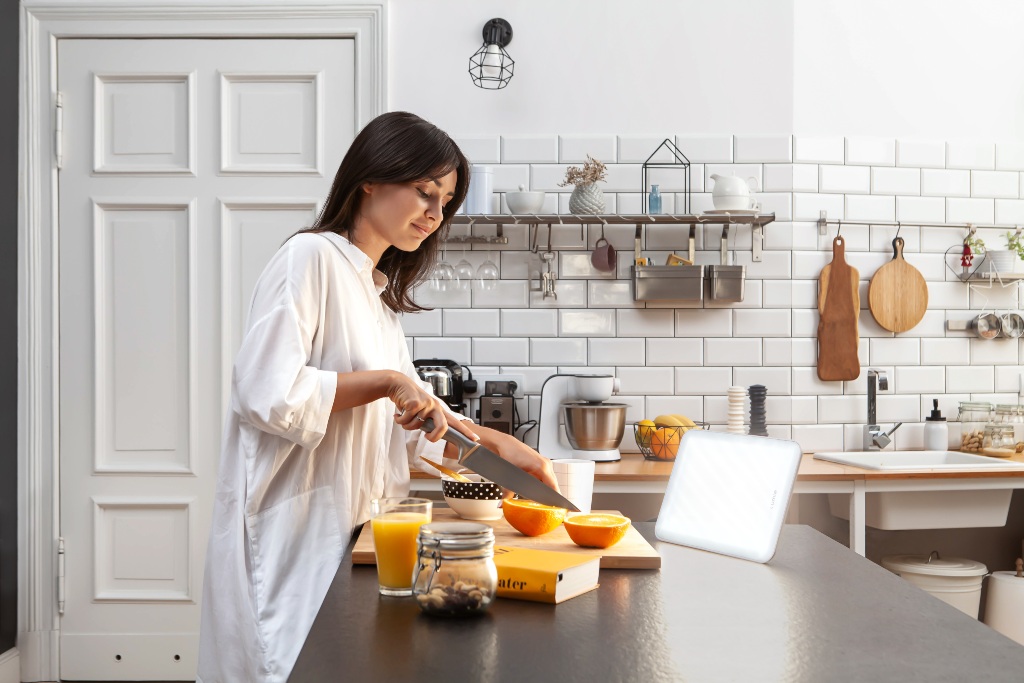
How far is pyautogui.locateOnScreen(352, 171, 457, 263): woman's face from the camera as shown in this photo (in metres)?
1.74

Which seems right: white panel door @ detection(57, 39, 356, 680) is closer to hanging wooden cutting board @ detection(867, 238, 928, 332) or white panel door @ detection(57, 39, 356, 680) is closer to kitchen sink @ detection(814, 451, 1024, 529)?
hanging wooden cutting board @ detection(867, 238, 928, 332)

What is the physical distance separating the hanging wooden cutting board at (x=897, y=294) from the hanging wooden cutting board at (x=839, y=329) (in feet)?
0.32

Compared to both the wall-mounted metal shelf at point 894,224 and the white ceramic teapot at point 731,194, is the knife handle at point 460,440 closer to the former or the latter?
the white ceramic teapot at point 731,194

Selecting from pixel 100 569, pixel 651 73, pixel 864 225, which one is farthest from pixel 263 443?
pixel 864 225

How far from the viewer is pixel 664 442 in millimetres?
3154

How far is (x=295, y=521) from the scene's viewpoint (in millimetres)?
1588

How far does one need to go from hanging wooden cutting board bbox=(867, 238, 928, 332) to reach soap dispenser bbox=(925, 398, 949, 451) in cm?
35

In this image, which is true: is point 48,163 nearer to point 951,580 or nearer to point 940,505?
point 940,505

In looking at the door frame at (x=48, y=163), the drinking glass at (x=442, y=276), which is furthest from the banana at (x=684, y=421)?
the door frame at (x=48, y=163)

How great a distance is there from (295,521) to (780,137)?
264 cm

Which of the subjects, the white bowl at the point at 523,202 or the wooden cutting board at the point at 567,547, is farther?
the white bowl at the point at 523,202

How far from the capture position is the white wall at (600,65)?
3.44m

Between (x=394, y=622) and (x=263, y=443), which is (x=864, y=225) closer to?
(x=263, y=443)

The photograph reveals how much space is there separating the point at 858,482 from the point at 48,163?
127 inches
